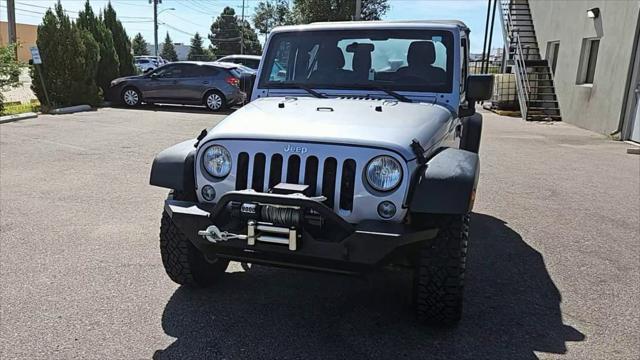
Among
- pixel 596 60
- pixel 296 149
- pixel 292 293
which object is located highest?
pixel 596 60

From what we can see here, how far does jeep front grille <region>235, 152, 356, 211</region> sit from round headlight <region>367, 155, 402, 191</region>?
0.31 feet

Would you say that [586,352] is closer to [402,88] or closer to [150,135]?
[402,88]

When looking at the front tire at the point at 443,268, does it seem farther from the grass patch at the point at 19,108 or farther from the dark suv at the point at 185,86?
the dark suv at the point at 185,86

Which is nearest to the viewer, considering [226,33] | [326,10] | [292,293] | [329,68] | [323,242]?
[323,242]

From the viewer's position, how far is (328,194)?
111 inches

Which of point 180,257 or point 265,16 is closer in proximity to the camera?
point 180,257

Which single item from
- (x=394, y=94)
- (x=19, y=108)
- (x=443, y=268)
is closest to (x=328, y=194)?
(x=443, y=268)

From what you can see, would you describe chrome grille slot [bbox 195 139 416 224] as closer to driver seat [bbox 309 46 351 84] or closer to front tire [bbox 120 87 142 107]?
driver seat [bbox 309 46 351 84]

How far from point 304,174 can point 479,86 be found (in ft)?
5.84

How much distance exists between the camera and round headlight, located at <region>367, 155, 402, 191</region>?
2756mm

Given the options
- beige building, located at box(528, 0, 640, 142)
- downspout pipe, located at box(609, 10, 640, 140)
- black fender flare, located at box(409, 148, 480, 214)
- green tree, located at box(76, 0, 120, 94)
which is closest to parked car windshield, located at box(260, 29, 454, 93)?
black fender flare, located at box(409, 148, 480, 214)

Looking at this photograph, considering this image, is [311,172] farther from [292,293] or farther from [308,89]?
[308,89]

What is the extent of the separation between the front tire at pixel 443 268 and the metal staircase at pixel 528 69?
14.4 meters

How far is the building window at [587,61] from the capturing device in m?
14.6
